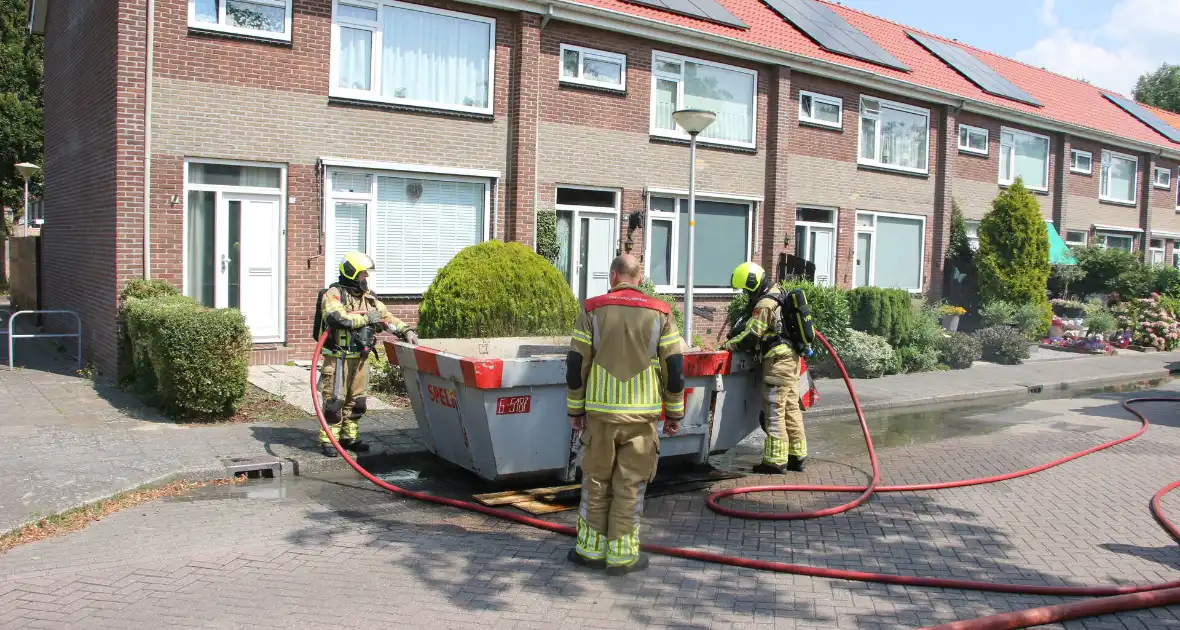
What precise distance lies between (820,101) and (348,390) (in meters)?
A: 13.1

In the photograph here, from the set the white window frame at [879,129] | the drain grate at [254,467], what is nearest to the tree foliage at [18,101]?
the white window frame at [879,129]

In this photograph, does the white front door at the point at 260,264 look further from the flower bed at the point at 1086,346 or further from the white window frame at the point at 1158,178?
the white window frame at the point at 1158,178

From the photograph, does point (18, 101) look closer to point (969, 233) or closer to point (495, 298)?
point (495, 298)

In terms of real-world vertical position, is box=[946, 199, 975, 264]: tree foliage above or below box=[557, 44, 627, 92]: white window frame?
below

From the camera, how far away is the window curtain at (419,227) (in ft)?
43.0

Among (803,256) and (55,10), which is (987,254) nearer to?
(803,256)

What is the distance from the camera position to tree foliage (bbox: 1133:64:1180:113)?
59.5 m

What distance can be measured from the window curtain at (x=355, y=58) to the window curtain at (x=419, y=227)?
1362 mm

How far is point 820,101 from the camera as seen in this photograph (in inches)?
723

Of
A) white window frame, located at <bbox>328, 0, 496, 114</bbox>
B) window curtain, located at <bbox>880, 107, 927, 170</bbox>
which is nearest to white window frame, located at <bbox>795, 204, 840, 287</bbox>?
window curtain, located at <bbox>880, 107, 927, 170</bbox>

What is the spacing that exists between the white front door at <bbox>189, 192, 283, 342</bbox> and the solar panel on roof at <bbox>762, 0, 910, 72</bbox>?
1168 cm

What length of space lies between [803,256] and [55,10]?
13.7 m

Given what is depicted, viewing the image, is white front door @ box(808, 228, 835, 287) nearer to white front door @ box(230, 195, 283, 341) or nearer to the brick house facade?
the brick house facade

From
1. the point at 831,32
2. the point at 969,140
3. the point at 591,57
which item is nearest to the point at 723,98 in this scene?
the point at 591,57
